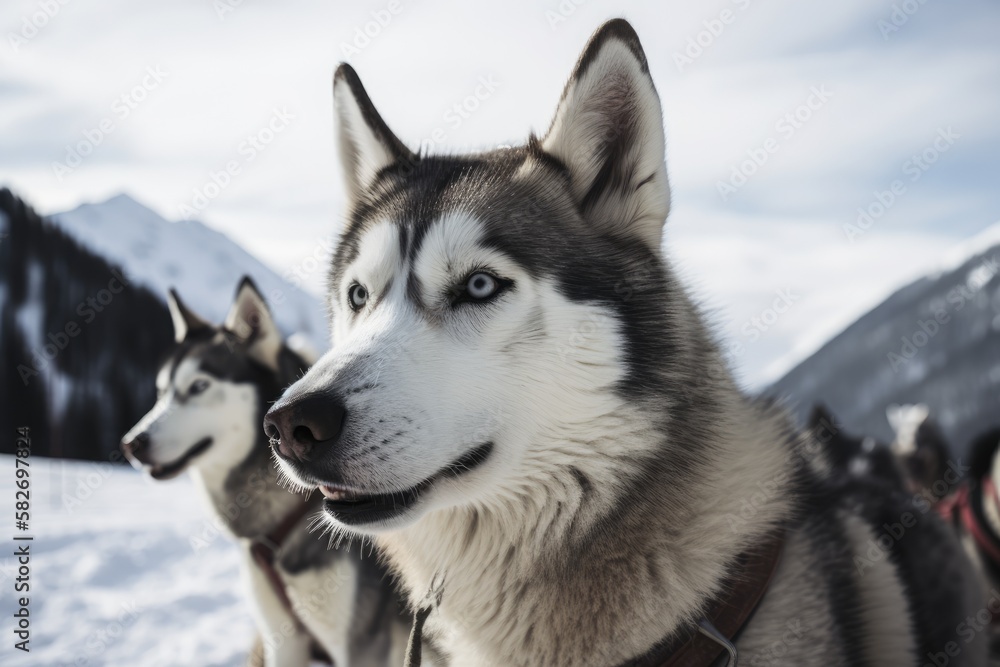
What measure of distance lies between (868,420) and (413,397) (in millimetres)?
19286

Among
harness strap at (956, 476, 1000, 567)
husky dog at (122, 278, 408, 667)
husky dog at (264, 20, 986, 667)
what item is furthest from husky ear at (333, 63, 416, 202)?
harness strap at (956, 476, 1000, 567)

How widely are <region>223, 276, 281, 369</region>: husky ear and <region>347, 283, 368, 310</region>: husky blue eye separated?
98.6 inches

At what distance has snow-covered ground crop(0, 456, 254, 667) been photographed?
4762mm

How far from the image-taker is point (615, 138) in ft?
6.60

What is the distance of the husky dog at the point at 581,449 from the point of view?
→ 1665 mm

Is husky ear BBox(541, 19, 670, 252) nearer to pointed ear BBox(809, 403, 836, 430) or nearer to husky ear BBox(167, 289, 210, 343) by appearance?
pointed ear BBox(809, 403, 836, 430)

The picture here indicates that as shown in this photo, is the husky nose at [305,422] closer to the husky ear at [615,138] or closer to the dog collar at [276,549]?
the husky ear at [615,138]

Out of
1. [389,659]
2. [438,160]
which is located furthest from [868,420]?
[438,160]

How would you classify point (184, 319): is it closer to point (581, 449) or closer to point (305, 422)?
point (305, 422)

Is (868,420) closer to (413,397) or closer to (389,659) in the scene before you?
(389,659)

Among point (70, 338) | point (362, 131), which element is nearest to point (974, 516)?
point (362, 131)

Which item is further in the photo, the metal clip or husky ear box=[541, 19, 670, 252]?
husky ear box=[541, 19, 670, 252]

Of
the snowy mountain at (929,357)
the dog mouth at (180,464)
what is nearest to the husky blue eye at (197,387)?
the dog mouth at (180,464)

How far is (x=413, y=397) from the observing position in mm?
1633
